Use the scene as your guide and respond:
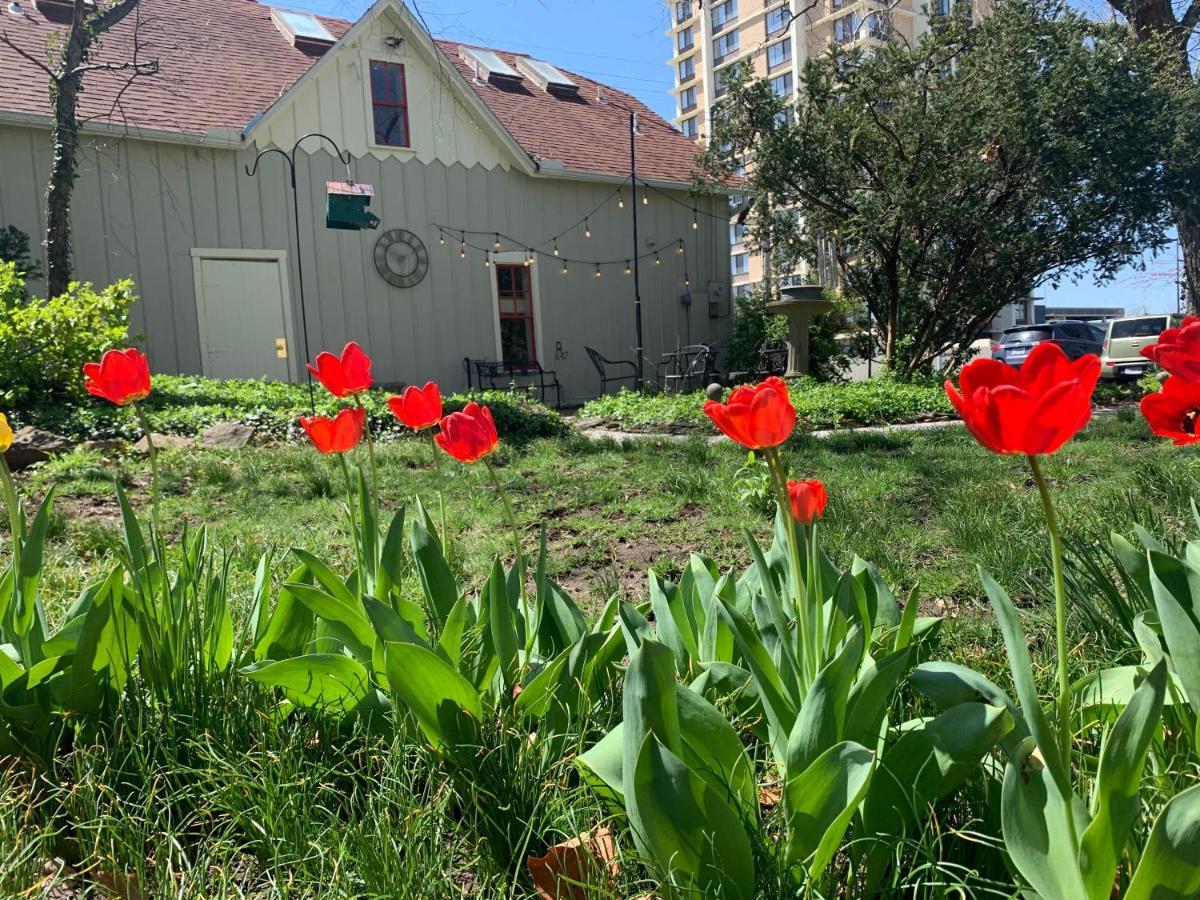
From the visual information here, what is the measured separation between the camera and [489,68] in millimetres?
16109

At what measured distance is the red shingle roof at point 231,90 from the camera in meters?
11.3

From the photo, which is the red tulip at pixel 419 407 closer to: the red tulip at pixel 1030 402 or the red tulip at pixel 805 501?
the red tulip at pixel 805 501

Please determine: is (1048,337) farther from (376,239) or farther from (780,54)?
(780,54)

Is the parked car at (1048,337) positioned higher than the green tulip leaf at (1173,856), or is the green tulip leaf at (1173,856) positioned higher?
the parked car at (1048,337)

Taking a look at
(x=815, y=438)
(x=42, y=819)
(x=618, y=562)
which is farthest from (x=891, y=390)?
(x=42, y=819)

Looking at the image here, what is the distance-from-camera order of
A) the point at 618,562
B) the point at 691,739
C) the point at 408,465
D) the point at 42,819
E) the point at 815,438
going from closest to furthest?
the point at 691,739
the point at 42,819
the point at 618,562
the point at 408,465
the point at 815,438

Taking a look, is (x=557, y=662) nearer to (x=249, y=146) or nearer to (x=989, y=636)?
(x=989, y=636)

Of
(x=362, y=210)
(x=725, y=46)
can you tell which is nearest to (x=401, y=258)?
(x=362, y=210)

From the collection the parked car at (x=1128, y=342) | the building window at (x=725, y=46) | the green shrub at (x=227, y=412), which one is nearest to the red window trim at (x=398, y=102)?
the green shrub at (x=227, y=412)

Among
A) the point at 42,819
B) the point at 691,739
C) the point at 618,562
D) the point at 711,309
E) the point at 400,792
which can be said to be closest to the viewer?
the point at 691,739

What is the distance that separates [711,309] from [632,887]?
15374 mm

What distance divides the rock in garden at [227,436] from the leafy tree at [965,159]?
8543 millimetres

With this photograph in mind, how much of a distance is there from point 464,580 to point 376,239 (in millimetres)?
10734

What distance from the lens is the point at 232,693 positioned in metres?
A: 1.51
